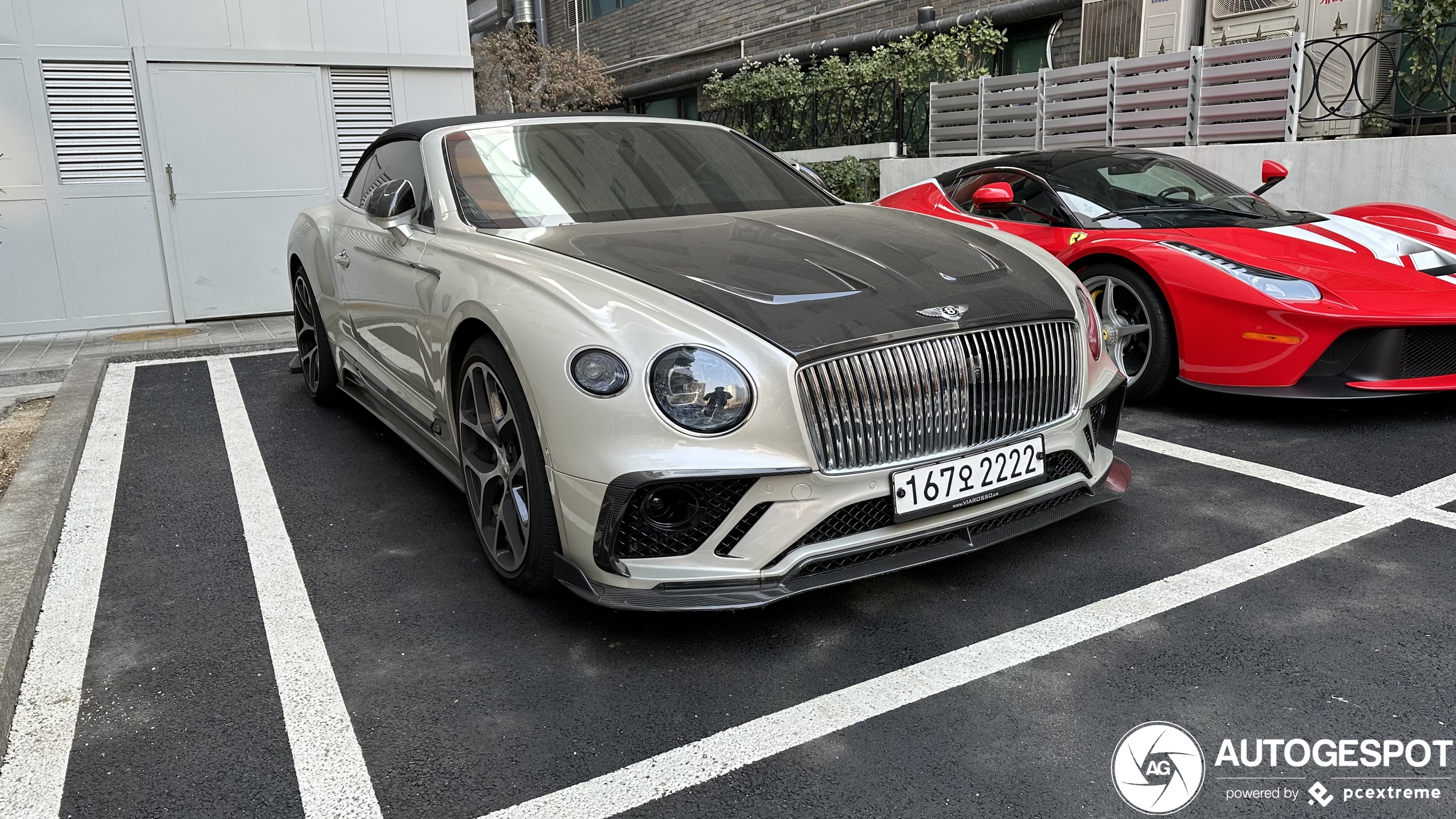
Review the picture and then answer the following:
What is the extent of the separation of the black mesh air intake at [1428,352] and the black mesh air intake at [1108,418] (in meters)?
1.84

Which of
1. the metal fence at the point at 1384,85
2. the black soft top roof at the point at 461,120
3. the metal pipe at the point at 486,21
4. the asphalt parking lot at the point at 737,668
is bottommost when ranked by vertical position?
the asphalt parking lot at the point at 737,668

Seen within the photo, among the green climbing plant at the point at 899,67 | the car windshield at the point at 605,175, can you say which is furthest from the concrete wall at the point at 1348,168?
the car windshield at the point at 605,175

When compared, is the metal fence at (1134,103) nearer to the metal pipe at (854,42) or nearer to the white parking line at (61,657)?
the metal pipe at (854,42)

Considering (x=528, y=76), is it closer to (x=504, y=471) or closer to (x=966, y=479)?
(x=504, y=471)

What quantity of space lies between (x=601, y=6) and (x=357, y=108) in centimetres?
1452

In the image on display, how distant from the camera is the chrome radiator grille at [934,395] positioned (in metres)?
2.54

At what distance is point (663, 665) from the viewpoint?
8.52 ft

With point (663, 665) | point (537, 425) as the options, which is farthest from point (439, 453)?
point (663, 665)

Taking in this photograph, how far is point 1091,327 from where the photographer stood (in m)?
3.15

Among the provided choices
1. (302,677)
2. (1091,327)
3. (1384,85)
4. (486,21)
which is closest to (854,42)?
(1384,85)

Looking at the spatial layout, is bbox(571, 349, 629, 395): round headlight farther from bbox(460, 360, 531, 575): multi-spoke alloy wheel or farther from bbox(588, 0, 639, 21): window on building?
bbox(588, 0, 639, 21): window on building

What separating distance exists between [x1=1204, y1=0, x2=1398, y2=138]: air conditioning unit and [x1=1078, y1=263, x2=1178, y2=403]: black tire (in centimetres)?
409

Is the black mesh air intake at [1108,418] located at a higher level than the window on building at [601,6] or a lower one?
lower

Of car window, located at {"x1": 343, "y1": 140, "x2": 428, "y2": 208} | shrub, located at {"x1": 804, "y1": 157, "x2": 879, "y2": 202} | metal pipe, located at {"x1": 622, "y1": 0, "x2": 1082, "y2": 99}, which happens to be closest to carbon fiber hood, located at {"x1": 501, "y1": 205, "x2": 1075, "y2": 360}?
car window, located at {"x1": 343, "y1": 140, "x2": 428, "y2": 208}
